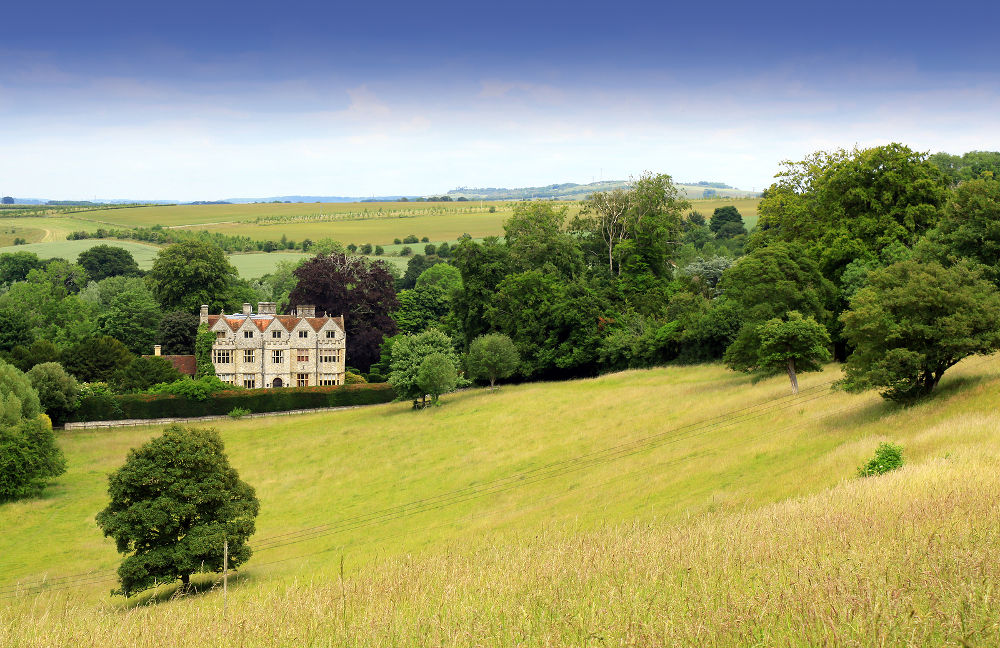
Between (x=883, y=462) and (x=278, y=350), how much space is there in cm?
6055

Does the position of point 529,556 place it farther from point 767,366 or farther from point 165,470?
point 767,366

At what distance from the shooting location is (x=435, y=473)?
44.8 metres

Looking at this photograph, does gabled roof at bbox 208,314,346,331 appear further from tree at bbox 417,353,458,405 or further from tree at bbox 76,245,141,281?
tree at bbox 76,245,141,281

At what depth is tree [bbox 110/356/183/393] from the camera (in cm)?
6581

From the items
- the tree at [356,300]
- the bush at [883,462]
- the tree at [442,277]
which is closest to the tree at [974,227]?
the bush at [883,462]

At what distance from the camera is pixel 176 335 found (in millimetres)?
79688

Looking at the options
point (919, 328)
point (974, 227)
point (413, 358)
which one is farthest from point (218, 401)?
point (974, 227)

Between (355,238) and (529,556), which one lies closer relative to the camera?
(529,556)

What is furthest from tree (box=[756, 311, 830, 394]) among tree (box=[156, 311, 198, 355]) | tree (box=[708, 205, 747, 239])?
tree (box=[708, 205, 747, 239])

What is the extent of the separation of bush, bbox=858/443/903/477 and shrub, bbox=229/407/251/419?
50.1 meters

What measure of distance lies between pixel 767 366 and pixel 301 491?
25078 millimetres

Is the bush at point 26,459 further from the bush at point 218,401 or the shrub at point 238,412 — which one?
the shrub at point 238,412

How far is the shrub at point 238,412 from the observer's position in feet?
208

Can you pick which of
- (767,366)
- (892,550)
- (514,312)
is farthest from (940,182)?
(892,550)
